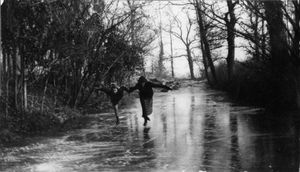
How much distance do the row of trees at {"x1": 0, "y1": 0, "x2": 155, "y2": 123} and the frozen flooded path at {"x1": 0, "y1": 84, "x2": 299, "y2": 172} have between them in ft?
9.36

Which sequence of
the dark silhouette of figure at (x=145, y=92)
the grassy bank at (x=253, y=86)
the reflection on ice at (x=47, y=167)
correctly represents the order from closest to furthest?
the reflection on ice at (x=47, y=167) < the dark silhouette of figure at (x=145, y=92) < the grassy bank at (x=253, y=86)

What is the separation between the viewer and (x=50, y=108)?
1705cm

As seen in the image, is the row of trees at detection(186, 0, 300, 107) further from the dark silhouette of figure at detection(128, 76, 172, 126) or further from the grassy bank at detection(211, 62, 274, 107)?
the dark silhouette of figure at detection(128, 76, 172, 126)

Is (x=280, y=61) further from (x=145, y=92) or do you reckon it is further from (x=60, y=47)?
(x=60, y=47)

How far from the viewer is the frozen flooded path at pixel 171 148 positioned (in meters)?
8.66

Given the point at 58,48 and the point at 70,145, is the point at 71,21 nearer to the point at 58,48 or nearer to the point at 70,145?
the point at 58,48

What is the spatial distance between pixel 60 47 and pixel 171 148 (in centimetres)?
712

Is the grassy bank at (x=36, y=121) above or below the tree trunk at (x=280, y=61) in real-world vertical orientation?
below

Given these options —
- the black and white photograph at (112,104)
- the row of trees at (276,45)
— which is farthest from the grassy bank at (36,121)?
the row of trees at (276,45)

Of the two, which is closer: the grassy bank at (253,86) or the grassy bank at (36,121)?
the grassy bank at (36,121)

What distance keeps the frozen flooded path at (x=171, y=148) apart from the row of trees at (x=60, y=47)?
2.85 meters

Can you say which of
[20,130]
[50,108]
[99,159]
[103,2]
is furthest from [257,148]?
[103,2]

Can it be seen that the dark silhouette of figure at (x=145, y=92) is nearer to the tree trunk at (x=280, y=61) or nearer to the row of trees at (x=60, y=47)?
the row of trees at (x=60, y=47)

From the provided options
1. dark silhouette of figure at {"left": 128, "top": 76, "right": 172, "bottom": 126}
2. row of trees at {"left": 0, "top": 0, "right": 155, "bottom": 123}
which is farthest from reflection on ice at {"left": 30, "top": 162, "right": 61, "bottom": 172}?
dark silhouette of figure at {"left": 128, "top": 76, "right": 172, "bottom": 126}
